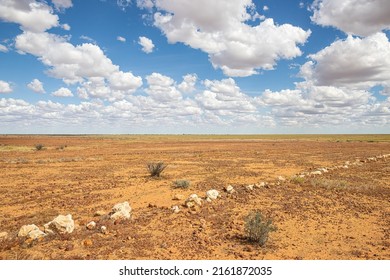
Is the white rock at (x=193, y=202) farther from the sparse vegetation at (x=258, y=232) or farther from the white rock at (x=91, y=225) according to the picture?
the white rock at (x=91, y=225)

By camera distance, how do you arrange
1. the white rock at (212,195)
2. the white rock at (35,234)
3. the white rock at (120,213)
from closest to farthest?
the white rock at (35,234) < the white rock at (120,213) < the white rock at (212,195)

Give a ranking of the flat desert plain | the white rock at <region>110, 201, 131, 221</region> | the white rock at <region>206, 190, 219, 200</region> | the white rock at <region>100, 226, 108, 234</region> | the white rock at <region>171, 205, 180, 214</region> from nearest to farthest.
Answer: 1. the flat desert plain
2. the white rock at <region>100, 226, 108, 234</region>
3. the white rock at <region>110, 201, 131, 221</region>
4. the white rock at <region>171, 205, 180, 214</region>
5. the white rock at <region>206, 190, 219, 200</region>

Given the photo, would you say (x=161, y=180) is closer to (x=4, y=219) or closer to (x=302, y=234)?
(x=4, y=219)

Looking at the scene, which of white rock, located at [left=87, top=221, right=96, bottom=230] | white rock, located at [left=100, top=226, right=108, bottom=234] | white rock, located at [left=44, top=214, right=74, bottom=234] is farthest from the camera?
white rock, located at [left=87, top=221, right=96, bottom=230]

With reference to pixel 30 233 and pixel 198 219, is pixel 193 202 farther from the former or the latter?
pixel 30 233

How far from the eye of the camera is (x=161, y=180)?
1730 centimetres

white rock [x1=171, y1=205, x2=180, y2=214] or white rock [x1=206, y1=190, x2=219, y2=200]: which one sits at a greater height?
white rock [x1=206, y1=190, x2=219, y2=200]

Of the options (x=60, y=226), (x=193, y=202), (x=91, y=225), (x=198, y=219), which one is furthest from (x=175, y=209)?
(x=60, y=226)

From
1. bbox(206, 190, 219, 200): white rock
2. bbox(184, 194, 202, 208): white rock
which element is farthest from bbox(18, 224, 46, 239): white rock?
bbox(206, 190, 219, 200): white rock

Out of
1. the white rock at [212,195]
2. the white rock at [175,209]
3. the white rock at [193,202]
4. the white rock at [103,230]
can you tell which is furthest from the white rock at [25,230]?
the white rock at [212,195]

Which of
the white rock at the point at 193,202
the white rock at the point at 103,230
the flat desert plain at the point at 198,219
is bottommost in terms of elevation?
the flat desert plain at the point at 198,219

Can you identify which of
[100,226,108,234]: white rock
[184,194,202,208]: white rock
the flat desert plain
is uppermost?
[184,194,202,208]: white rock

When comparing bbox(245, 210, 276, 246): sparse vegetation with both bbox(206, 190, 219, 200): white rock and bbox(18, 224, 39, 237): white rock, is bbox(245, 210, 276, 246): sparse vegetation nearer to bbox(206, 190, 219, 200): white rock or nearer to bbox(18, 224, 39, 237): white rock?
bbox(206, 190, 219, 200): white rock
